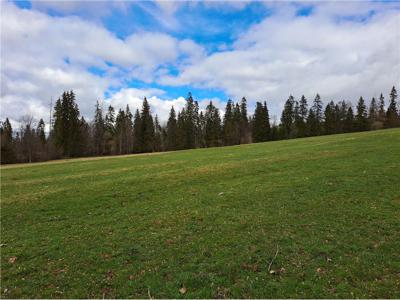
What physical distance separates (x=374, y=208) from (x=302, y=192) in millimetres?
2864

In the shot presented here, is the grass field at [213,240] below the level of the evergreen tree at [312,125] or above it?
below

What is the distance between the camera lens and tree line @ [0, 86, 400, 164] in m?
74.1

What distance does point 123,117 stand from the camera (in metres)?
85.4

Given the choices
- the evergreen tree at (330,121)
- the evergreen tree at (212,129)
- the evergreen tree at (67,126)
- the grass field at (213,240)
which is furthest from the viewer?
the evergreen tree at (212,129)

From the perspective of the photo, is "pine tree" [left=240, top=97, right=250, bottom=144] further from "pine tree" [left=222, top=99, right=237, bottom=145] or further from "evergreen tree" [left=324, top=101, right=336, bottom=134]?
"evergreen tree" [left=324, top=101, right=336, bottom=134]

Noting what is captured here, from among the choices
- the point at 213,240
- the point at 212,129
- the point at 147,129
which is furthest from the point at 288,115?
the point at 213,240

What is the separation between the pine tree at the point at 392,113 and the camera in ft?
248

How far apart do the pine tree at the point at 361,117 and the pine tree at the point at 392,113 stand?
5981 mm

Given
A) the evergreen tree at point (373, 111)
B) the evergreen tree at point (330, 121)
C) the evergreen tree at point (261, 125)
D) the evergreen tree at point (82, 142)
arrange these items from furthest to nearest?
the evergreen tree at point (373, 111) → the evergreen tree at point (261, 125) → the evergreen tree at point (330, 121) → the evergreen tree at point (82, 142)

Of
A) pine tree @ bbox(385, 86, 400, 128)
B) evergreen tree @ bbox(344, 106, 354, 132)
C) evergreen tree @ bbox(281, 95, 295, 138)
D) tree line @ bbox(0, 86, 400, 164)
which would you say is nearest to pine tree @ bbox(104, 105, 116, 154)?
tree line @ bbox(0, 86, 400, 164)

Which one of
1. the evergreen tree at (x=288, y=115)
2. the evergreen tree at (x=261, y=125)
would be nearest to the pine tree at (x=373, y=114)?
the evergreen tree at (x=288, y=115)

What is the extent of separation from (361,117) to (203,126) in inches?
1799

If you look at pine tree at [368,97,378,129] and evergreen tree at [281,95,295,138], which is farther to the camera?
evergreen tree at [281,95,295,138]

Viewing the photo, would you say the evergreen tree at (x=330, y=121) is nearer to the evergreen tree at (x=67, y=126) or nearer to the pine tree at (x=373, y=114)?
the pine tree at (x=373, y=114)
